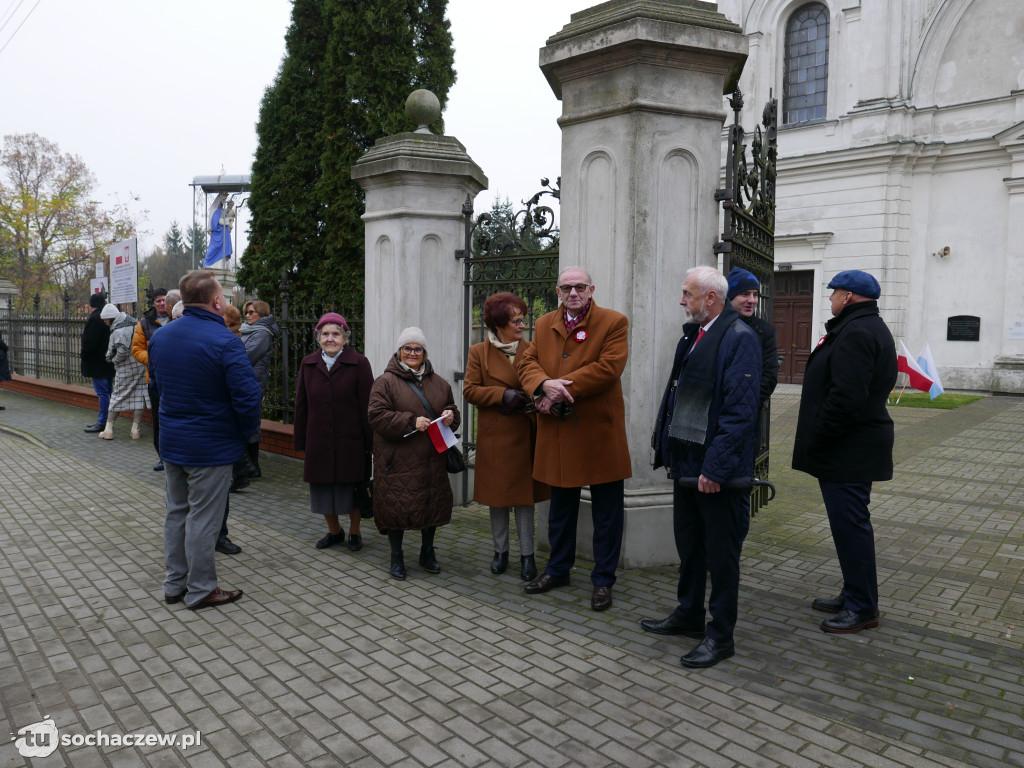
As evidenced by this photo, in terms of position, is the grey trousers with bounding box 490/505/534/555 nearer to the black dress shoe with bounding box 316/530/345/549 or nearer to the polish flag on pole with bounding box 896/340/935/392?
the black dress shoe with bounding box 316/530/345/549

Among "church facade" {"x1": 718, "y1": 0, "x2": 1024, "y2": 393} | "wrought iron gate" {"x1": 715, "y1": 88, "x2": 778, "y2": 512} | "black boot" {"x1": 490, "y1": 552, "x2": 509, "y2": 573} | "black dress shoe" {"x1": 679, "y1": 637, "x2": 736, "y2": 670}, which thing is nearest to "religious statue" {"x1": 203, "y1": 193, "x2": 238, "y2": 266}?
"church facade" {"x1": 718, "y1": 0, "x2": 1024, "y2": 393}

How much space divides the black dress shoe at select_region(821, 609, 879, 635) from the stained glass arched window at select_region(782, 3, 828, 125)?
1872 cm

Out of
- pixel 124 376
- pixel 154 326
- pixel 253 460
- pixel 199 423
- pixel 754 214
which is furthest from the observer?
pixel 124 376

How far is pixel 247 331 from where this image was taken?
709 centimetres

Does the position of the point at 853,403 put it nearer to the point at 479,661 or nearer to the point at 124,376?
the point at 479,661

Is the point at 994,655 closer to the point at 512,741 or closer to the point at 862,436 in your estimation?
the point at 862,436

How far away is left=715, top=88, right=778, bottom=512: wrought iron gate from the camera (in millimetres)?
4988

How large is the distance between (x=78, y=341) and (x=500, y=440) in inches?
488

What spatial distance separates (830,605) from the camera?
4172 mm

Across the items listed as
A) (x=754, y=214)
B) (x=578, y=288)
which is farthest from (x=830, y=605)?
(x=754, y=214)

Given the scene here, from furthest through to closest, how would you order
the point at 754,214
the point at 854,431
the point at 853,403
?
1. the point at 754,214
2. the point at 854,431
3. the point at 853,403

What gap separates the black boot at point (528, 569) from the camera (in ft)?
15.3

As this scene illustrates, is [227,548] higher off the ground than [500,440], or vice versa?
[500,440]

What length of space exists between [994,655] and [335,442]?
4117mm
